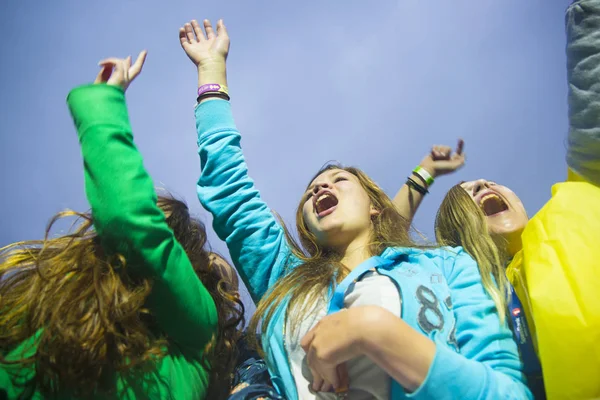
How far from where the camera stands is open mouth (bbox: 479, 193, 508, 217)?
9.73ft

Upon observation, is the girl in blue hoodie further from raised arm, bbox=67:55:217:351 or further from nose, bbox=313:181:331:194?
raised arm, bbox=67:55:217:351

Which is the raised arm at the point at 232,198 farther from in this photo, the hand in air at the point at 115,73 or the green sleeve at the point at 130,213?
the green sleeve at the point at 130,213

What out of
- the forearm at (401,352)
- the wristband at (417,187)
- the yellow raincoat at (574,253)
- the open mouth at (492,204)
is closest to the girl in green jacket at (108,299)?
the forearm at (401,352)

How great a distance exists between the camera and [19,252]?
5.57 feet

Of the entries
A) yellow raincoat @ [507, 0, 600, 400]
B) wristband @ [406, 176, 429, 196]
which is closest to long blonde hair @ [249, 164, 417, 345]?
wristband @ [406, 176, 429, 196]

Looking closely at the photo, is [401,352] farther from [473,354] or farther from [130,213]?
[130,213]

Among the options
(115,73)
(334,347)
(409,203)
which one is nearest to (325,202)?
(409,203)

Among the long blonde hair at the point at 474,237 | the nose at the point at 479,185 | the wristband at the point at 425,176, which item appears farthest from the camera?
the wristband at the point at 425,176

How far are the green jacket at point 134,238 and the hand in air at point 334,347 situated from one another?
16.4 inches

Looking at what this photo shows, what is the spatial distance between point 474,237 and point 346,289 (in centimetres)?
97

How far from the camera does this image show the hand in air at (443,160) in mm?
3246

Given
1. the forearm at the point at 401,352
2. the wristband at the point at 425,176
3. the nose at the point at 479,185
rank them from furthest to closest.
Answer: the wristband at the point at 425,176 < the nose at the point at 479,185 < the forearm at the point at 401,352

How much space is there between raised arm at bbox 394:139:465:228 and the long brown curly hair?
6.15 ft

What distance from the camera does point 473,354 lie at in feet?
5.87
